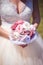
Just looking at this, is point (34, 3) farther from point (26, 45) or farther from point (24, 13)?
point (26, 45)

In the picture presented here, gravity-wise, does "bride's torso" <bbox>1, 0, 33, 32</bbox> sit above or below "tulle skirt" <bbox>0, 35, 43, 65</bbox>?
above

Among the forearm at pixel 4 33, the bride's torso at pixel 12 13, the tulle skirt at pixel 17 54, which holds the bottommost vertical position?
the tulle skirt at pixel 17 54

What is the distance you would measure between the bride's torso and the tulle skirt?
10cm

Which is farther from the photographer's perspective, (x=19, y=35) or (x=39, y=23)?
(x=39, y=23)

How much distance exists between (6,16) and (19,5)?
0.28 ft

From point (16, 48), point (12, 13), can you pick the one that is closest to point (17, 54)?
point (16, 48)

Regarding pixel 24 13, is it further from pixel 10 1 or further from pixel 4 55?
pixel 4 55

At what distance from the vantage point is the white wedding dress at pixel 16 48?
76cm

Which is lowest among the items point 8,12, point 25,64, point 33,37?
point 25,64

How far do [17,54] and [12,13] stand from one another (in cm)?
20

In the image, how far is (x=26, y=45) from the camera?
29.6 inches

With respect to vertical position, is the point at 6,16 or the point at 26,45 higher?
the point at 6,16

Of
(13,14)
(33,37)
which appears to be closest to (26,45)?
(33,37)

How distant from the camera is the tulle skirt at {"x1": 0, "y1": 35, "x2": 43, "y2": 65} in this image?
77cm
